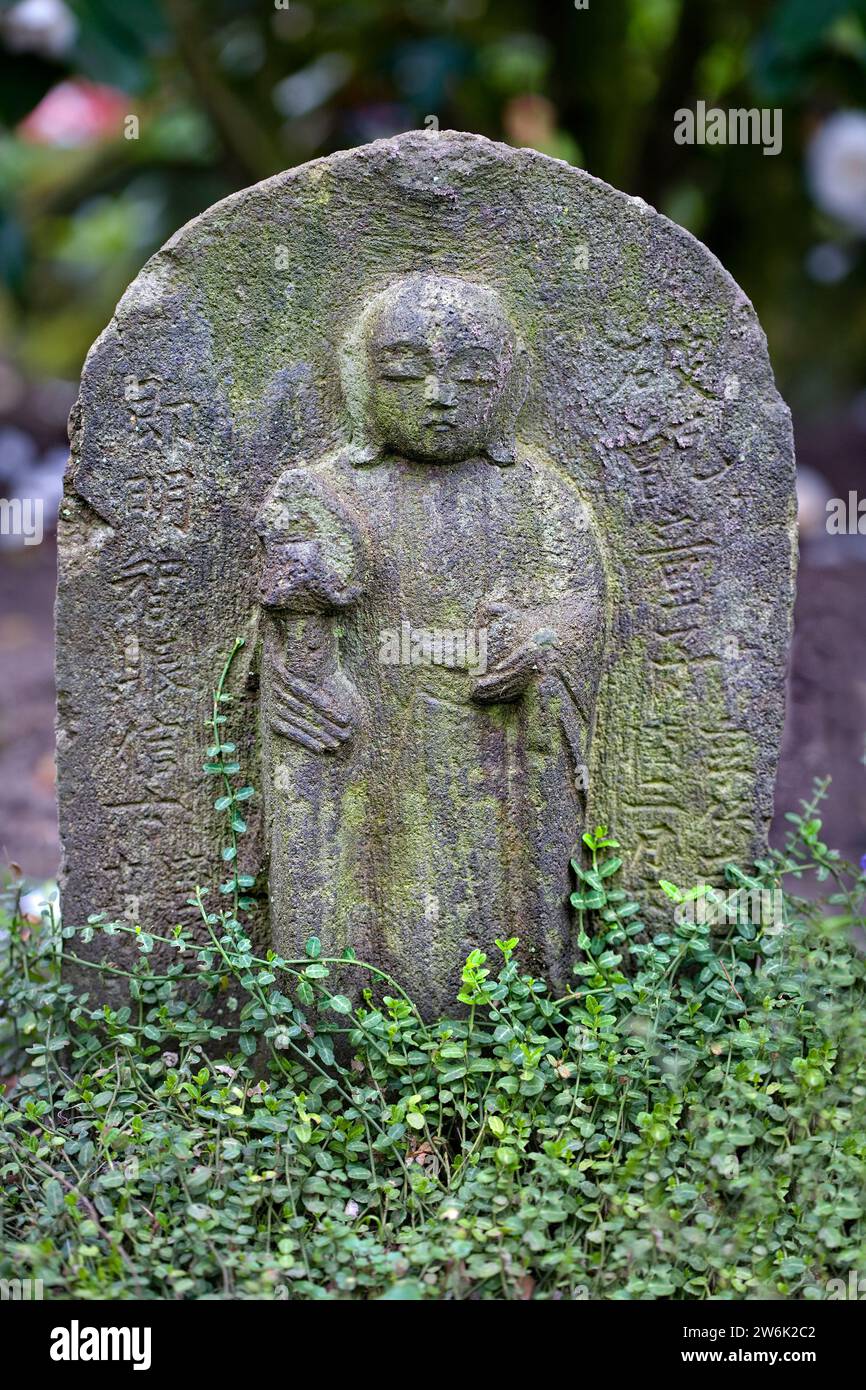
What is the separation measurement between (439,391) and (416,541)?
304mm

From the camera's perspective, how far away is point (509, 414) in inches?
123

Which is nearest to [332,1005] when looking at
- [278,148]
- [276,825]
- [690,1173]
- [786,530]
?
[276,825]

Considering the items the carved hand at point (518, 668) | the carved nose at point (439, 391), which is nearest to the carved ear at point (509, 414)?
the carved nose at point (439, 391)

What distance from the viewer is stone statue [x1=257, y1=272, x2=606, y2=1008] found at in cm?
301

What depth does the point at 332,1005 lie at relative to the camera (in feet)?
9.71

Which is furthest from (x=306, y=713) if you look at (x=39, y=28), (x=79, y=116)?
(x=79, y=116)

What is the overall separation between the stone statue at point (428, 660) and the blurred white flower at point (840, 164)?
4.42 metres

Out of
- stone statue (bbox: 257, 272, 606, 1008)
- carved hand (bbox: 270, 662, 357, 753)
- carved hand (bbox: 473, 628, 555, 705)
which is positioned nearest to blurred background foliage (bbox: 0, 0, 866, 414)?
stone statue (bbox: 257, 272, 606, 1008)

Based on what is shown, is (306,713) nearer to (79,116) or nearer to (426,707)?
(426,707)

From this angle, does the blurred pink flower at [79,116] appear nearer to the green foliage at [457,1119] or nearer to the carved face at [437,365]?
the carved face at [437,365]

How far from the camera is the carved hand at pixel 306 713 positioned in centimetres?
302

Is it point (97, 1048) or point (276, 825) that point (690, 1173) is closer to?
point (276, 825)

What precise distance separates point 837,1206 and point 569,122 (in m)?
5.60

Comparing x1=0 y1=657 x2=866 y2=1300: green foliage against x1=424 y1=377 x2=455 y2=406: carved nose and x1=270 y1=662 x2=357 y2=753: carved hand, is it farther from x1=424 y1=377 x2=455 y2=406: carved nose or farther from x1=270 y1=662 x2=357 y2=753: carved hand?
x1=424 y1=377 x2=455 y2=406: carved nose
